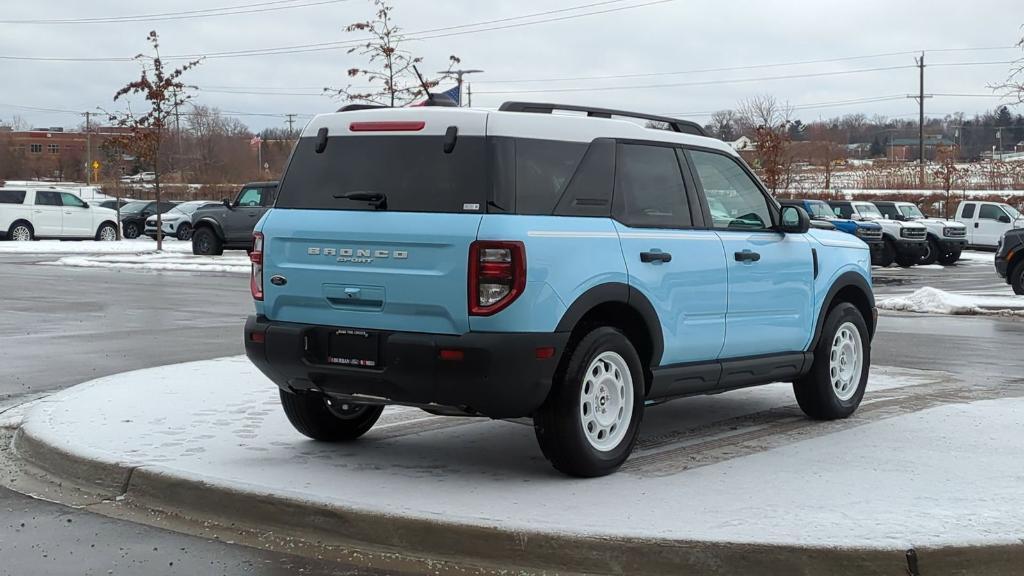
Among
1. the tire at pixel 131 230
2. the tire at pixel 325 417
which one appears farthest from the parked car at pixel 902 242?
the tire at pixel 325 417

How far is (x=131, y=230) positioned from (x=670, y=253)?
1738 inches

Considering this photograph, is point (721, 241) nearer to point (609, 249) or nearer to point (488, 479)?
point (609, 249)

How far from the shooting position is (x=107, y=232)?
142 feet

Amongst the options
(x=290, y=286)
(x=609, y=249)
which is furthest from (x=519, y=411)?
(x=290, y=286)

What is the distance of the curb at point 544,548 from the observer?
5.26 m

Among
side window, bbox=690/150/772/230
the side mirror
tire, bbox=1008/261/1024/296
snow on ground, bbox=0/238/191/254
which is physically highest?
side window, bbox=690/150/772/230

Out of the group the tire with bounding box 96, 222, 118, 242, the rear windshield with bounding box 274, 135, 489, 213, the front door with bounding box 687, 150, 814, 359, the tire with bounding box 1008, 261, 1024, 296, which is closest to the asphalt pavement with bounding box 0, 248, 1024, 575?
the rear windshield with bounding box 274, 135, 489, 213

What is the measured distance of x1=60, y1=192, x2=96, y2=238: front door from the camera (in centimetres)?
4175

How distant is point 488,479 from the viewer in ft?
22.1

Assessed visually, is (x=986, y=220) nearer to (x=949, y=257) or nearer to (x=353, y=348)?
(x=949, y=257)

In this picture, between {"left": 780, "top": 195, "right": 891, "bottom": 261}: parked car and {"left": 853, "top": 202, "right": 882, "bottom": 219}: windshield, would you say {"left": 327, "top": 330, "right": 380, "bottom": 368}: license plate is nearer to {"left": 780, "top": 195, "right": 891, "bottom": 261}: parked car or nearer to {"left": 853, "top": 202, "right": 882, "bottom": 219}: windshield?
{"left": 780, "top": 195, "right": 891, "bottom": 261}: parked car

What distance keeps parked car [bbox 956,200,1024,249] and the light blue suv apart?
3509cm

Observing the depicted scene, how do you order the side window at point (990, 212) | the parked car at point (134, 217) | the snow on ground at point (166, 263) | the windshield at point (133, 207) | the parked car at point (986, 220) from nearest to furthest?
the snow on ground at point (166, 263) → the parked car at point (986, 220) → the side window at point (990, 212) → the parked car at point (134, 217) → the windshield at point (133, 207)

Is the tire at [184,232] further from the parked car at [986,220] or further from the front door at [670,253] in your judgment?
the front door at [670,253]
